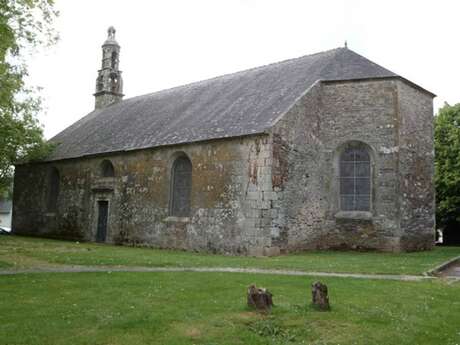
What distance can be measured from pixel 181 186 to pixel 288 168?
5.21 metres

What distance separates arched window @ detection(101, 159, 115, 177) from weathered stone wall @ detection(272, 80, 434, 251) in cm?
1062

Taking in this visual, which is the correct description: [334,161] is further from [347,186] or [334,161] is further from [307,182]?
[307,182]

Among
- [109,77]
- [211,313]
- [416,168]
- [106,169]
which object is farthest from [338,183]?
[109,77]

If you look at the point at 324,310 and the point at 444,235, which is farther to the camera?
the point at 444,235

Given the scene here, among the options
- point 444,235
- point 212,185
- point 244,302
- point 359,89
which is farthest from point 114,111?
point 244,302

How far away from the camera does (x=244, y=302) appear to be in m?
8.34

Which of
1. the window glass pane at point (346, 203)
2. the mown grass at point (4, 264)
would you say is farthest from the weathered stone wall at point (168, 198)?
the mown grass at point (4, 264)

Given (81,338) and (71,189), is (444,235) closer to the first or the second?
(71,189)

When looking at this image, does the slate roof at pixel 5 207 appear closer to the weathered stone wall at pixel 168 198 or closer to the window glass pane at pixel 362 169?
the weathered stone wall at pixel 168 198

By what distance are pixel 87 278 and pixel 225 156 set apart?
360 inches

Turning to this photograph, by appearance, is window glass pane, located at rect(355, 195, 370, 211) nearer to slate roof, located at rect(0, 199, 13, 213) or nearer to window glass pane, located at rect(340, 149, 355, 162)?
window glass pane, located at rect(340, 149, 355, 162)

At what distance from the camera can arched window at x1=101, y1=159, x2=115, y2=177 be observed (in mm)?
24703

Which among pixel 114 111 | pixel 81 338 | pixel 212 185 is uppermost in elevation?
pixel 114 111

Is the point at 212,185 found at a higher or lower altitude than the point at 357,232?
higher
